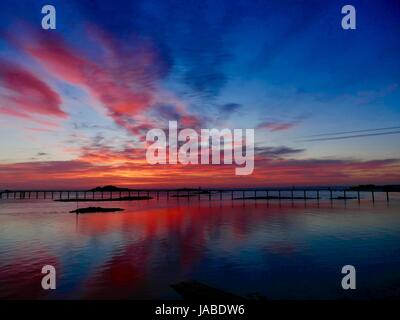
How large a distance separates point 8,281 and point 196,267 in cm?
1168

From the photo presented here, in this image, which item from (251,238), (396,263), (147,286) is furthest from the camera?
(251,238)

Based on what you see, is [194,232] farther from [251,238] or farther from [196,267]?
[196,267]
